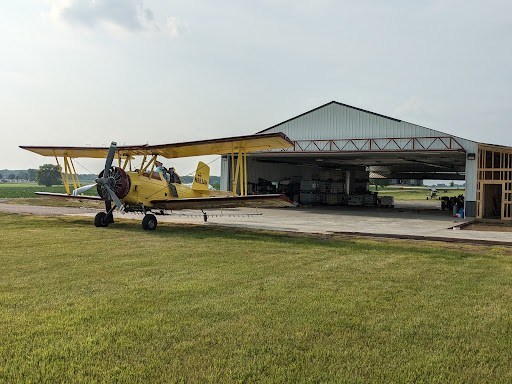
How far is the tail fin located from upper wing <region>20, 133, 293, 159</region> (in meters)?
1.37

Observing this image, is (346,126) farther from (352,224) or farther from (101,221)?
(101,221)

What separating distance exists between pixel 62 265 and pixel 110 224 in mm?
8690

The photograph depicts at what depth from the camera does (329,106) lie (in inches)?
1075

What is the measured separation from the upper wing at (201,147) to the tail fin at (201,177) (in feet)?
4.50

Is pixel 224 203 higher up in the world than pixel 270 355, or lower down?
higher up

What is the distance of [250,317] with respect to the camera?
192 inches

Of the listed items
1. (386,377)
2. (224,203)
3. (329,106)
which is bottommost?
(386,377)

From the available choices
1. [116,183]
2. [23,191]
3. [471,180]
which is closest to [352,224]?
[471,180]

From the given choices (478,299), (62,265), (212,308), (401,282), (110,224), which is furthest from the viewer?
(110,224)

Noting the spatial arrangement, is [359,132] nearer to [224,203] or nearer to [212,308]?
[224,203]

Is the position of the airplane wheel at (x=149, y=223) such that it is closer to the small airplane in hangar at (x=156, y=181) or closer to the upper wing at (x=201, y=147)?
the small airplane in hangar at (x=156, y=181)

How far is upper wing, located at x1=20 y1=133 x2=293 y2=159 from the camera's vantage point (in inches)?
578

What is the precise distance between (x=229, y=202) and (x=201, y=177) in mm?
4370

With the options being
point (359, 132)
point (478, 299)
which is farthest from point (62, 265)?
point (359, 132)
